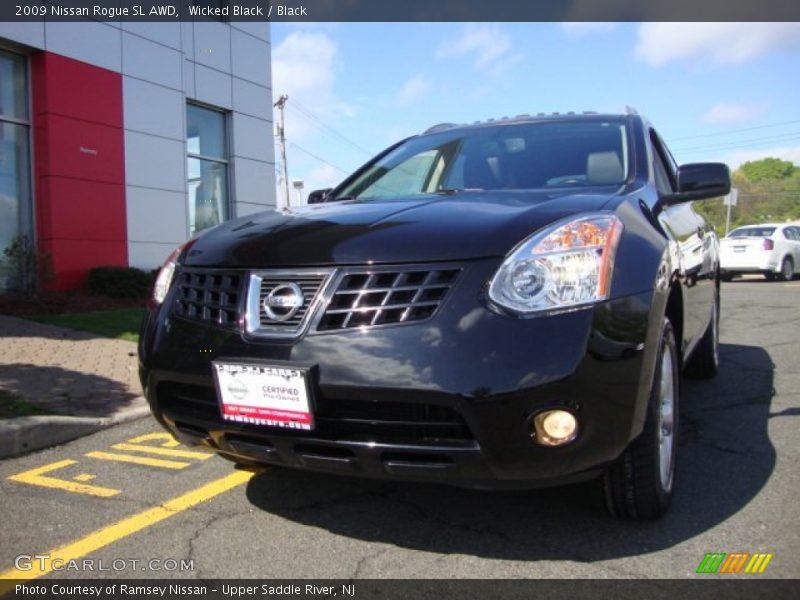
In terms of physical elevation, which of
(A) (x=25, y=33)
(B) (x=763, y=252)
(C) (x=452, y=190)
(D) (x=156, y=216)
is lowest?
(C) (x=452, y=190)

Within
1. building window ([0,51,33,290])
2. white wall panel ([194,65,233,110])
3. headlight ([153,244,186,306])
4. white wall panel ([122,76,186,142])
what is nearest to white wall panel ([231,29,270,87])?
white wall panel ([194,65,233,110])

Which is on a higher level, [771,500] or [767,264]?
[767,264]

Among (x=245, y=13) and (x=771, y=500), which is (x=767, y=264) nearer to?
(x=245, y=13)

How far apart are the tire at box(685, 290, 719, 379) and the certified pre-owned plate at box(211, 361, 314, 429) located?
11.4ft

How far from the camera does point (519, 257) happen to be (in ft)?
7.16

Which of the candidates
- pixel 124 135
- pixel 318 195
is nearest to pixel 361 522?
pixel 318 195

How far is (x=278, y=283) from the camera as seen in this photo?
2.32 meters

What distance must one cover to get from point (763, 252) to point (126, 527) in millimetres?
17189

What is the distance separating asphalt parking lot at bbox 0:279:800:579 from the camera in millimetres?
2324

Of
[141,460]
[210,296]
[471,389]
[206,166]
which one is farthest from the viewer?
[206,166]

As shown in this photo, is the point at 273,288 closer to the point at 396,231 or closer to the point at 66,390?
the point at 396,231

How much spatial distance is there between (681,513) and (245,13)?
13451mm

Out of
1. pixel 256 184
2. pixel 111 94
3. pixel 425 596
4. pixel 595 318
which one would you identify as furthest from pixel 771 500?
pixel 256 184

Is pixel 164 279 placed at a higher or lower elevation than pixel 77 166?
lower
